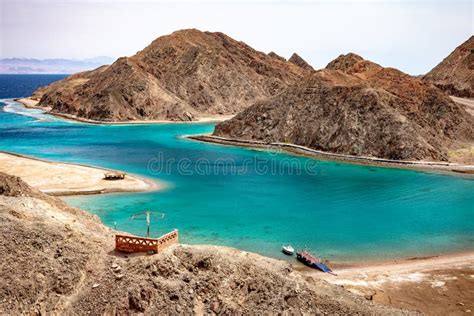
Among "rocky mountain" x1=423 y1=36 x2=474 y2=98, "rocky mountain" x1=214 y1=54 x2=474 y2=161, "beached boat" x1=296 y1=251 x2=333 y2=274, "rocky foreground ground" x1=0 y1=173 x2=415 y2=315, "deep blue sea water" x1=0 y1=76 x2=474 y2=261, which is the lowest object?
"beached boat" x1=296 y1=251 x2=333 y2=274

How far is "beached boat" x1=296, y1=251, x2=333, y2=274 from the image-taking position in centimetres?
3947

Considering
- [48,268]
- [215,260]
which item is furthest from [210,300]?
[48,268]

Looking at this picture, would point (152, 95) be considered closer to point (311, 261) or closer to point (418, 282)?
point (311, 261)

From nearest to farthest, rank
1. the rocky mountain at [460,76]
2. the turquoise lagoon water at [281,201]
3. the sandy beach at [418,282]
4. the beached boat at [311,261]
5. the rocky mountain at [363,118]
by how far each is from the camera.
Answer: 1. the sandy beach at [418,282]
2. the beached boat at [311,261]
3. the turquoise lagoon water at [281,201]
4. the rocky mountain at [363,118]
5. the rocky mountain at [460,76]

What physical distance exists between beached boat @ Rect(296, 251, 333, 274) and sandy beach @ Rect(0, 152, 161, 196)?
1232 inches

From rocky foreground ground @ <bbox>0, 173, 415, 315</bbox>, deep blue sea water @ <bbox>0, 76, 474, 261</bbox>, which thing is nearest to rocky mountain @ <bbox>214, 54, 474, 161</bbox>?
deep blue sea water @ <bbox>0, 76, 474, 261</bbox>

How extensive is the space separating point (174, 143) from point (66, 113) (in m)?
81.2

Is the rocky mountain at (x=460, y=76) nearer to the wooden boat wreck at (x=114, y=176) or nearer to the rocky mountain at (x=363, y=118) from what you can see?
the rocky mountain at (x=363, y=118)

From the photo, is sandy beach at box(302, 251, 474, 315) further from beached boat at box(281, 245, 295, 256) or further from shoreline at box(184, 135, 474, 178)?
shoreline at box(184, 135, 474, 178)

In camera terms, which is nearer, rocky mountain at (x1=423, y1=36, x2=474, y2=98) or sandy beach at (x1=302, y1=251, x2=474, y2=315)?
sandy beach at (x1=302, y1=251, x2=474, y2=315)

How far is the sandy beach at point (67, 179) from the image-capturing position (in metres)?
65.2

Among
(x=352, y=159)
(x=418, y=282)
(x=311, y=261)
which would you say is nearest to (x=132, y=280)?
(x=311, y=261)

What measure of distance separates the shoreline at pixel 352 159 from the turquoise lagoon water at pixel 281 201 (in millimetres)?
4124

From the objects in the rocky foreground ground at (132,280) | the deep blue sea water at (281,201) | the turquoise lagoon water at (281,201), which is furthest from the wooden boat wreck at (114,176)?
the rocky foreground ground at (132,280)
